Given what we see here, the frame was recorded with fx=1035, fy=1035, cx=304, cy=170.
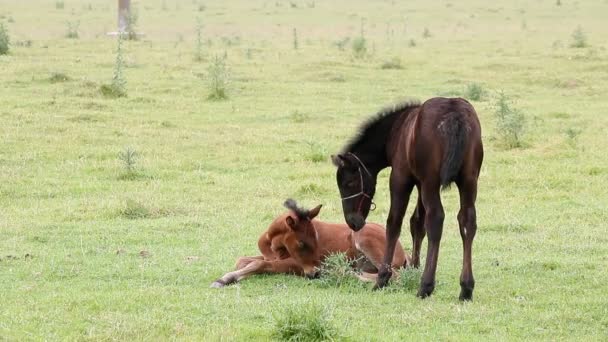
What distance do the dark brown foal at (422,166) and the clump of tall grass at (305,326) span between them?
1494 millimetres

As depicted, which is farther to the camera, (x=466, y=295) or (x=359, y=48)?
(x=359, y=48)

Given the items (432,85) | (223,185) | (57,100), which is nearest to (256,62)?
(432,85)

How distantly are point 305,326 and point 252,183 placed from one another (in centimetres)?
742

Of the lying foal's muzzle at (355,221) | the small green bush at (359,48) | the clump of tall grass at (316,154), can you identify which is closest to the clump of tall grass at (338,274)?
the lying foal's muzzle at (355,221)

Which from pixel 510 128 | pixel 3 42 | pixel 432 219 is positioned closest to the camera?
pixel 432 219

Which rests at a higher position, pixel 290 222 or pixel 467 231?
pixel 467 231

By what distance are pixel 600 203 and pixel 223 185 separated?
4.82 metres

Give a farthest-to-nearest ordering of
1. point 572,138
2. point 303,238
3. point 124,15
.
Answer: point 124,15 → point 572,138 → point 303,238

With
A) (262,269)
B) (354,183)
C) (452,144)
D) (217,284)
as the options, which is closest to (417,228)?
(354,183)

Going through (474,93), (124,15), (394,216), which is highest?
(124,15)

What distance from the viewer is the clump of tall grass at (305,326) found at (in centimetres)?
656

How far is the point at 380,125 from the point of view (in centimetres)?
A: 855

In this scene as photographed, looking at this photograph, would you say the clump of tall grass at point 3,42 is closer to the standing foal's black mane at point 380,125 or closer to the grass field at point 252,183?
the grass field at point 252,183

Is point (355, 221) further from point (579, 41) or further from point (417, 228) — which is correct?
point (579, 41)
